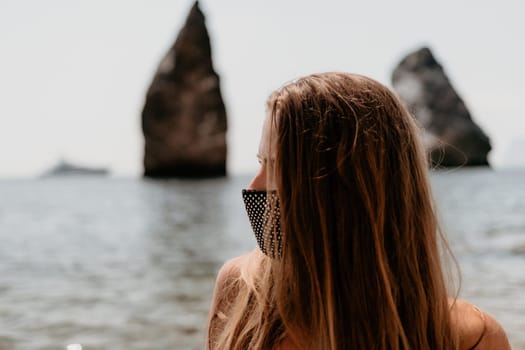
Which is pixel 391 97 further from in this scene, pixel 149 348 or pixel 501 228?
pixel 501 228

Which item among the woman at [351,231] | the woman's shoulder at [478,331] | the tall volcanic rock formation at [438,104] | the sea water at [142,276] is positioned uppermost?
the woman at [351,231]

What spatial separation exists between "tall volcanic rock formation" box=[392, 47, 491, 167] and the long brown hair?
74.5 meters

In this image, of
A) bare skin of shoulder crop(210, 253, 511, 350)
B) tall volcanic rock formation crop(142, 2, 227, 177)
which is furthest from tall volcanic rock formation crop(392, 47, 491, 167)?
bare skin of shoulder crop(210, 253, 511, 350)

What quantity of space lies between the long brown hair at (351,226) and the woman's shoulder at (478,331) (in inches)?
1.1

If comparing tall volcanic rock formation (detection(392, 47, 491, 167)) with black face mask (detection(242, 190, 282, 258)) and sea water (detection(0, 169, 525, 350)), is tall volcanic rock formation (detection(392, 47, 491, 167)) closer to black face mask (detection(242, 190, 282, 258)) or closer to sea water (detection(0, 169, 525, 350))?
sea water (detection(0, 169, 525, 350))

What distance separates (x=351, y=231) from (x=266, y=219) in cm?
19

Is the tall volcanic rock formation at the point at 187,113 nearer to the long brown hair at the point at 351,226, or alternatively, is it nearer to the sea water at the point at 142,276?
the sea water at the point at 142,276

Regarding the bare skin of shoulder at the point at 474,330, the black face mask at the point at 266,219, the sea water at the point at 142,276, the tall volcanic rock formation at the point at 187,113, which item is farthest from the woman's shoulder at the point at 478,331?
the tall volcanic rock formation at the point at 187,113

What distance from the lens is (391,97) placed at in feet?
4.68

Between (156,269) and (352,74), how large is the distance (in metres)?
8.70

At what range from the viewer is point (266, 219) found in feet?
4.66

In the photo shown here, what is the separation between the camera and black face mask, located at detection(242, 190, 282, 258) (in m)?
1.40

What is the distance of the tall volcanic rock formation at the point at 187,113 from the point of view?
5728cm

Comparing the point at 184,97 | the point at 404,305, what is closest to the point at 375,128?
the point at 404,305
